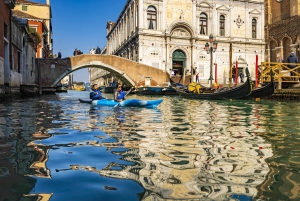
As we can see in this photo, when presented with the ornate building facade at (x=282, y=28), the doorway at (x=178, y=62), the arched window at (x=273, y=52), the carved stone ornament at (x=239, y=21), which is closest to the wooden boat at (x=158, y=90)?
the doorway at (x=178, y=62)

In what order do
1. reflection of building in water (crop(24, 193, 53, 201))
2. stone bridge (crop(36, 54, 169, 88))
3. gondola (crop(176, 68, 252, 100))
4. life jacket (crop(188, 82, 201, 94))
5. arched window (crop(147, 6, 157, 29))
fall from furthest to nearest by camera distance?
arched window (crop(147, 6, 157, 29)) < stone bridge (crop(36, 54, 169, 88)) < life jacket (crop(188, 82, 201, 94)) < gondola (crop(176, 68, 252, 100)) < reflection of building in water (crop(24, 193, 53, 201))

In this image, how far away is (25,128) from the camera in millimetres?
4789

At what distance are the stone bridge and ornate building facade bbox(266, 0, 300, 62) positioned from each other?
35.0ft

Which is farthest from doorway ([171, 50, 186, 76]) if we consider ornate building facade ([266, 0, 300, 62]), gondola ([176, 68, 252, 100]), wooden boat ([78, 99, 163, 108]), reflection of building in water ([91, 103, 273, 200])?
reflection of building in water ([91, 103, 273, 200])

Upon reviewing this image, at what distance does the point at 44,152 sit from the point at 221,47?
25.7 m

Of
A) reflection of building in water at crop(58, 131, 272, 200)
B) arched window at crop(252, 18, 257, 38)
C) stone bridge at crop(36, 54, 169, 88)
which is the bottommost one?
reflection of building in water at crop(58, 131, 272, 200)

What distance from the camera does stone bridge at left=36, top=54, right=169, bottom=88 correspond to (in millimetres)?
21000

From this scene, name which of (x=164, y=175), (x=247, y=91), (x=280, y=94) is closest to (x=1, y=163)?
(x=164, y=175)

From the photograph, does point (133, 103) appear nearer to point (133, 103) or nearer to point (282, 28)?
point (133, 103)

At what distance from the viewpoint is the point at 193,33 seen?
26172 mm

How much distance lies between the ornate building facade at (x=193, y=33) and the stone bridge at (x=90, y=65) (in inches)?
93.0

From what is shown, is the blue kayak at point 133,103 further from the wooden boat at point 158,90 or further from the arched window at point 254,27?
the arched window at point 254,27

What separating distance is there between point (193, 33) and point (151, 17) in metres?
3.86

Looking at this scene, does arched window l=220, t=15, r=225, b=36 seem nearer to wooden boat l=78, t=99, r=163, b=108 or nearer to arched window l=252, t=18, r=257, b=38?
arched window l=252, t=18, r=257, b=38
